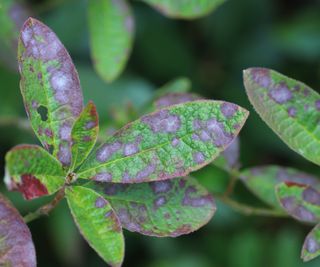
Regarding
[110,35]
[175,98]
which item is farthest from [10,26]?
[175,98]

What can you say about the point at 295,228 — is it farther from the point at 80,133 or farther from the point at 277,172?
the point at 80,133

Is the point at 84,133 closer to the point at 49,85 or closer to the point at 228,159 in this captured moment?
the point at 49,85

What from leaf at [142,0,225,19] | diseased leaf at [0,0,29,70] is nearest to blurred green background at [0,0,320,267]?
diseased leaf at [0,0,29,70]

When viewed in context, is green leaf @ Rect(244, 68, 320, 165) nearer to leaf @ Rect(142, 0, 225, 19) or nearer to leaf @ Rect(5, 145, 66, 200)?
leaf @ Rect(5, 145, 66, 200)

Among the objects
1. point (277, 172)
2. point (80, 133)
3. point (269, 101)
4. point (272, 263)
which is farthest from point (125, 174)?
point (272, 263)

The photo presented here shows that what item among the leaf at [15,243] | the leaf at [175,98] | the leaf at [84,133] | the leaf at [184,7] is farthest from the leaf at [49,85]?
the leaf at [184,7]
